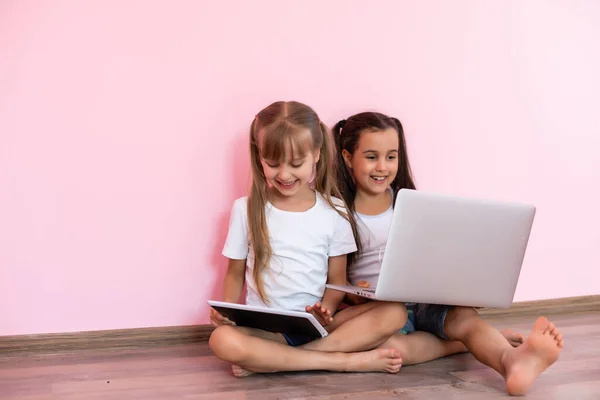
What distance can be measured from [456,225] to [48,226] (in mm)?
1038

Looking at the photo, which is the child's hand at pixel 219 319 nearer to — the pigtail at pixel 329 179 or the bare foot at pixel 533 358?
the pigtail at pixel 329 179

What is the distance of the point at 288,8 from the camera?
76.7 inches

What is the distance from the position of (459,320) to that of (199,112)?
877 millimetres

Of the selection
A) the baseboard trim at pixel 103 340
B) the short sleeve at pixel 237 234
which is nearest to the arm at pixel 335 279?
the short sleeve at pixel 237 234

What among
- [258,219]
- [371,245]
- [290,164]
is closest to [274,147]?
[290,164]

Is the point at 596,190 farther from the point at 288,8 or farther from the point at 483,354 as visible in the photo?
the point at 288,8

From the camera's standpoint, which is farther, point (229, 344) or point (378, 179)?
point (378, 179)

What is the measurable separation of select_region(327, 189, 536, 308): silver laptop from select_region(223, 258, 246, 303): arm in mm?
404

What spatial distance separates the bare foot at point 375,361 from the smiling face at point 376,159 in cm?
46

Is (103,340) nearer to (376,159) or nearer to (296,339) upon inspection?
(296,339)

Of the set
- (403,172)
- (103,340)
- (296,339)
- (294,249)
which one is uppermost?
(403,172)

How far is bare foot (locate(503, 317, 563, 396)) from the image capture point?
1.47 metres

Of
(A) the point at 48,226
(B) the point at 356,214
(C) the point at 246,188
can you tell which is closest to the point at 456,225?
(B) the point at 356,214

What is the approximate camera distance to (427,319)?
1.82 meters
